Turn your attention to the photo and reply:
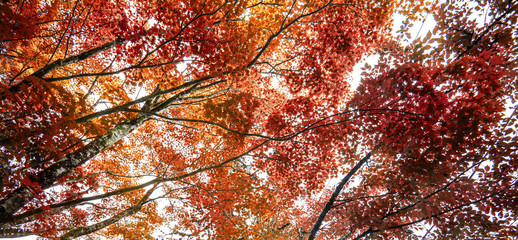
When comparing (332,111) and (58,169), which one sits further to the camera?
(332,111)

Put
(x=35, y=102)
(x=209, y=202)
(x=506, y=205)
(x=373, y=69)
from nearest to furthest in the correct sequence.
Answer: (x=35, y=102) < (x=506, y=205) < (x=373, y=69) < (x=209, y=202)

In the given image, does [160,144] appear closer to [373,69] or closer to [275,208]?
[275,208]

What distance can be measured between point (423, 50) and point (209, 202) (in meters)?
7.53

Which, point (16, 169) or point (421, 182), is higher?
point (421, 182)

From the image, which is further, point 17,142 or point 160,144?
point 160,144

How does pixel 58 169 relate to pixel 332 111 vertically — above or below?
below

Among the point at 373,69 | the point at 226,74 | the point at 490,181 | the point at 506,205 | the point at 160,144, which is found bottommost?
the point at 506,205

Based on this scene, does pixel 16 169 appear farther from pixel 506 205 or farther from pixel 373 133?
pixel 506 205

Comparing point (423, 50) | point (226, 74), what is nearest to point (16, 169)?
point (226, 74)

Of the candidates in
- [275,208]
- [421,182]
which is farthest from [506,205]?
[275,208]

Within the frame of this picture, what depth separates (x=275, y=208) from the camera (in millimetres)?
7359

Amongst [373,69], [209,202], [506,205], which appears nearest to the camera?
[506,205]

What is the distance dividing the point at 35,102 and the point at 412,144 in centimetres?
592

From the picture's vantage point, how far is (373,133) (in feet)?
13.0
